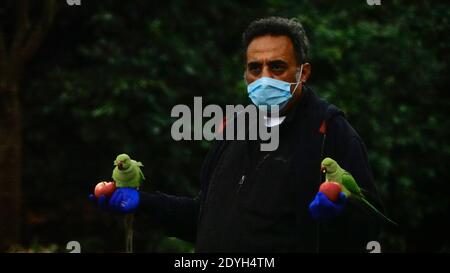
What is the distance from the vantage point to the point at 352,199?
2.84 m

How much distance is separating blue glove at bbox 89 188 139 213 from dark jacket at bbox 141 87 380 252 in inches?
13.0

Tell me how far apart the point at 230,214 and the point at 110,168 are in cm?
571

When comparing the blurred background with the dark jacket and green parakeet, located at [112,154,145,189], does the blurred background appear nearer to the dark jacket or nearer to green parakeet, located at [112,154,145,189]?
green parakeet, located at [112,154,145,189]

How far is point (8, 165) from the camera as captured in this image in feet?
24.4

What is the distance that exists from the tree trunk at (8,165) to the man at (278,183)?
14.2 feet

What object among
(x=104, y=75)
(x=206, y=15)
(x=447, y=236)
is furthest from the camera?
(x=447, y=236)

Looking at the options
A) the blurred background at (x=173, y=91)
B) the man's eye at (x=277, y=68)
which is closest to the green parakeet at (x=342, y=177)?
the man's eye at (x=277, y=68)

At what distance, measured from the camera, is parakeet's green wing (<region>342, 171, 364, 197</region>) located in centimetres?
282

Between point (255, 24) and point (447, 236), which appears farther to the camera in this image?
point (447, 236)

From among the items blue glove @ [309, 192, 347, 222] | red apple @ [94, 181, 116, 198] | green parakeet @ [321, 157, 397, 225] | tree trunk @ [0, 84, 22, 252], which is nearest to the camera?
blue glove @ [309, 192, 347, 222]

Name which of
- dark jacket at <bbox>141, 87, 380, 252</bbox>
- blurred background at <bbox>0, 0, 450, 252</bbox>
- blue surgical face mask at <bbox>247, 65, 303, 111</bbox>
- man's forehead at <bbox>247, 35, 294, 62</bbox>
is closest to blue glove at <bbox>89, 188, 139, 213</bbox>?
dark jacket at <bbox>141, 87, 380, 252</bbox>

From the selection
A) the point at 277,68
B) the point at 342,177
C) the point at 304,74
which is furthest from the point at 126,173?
the point at 342,177
